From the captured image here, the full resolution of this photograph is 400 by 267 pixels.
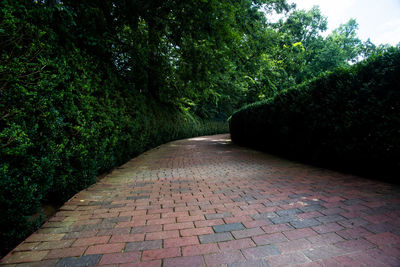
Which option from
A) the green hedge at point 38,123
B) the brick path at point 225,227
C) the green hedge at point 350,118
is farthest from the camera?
the green hedge at point 350,118

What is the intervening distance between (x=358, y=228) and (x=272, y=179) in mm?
1860

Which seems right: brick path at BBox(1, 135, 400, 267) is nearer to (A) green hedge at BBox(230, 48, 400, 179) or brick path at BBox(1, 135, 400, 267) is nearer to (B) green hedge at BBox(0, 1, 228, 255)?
(B) green hedge at BBox(0, 1, 228, 255)

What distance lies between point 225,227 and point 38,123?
8.14ft

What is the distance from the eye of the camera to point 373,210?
2.29m

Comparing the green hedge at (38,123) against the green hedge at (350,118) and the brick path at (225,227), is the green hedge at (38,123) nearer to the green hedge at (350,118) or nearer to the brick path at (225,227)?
the brick path at (225,227)

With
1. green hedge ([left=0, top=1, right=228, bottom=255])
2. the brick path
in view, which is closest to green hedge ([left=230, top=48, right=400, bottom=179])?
the brick path

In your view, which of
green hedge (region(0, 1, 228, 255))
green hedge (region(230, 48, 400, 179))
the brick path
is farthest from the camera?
green hedge (region(230, 48, 400, 179))

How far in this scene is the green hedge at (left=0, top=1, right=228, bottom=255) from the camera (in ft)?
5.91

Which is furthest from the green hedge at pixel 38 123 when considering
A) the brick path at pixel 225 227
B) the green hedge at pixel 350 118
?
the green hedge at pixel 350 118

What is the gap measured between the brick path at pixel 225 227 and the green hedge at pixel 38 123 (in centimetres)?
29

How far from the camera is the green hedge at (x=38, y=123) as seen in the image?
180cm

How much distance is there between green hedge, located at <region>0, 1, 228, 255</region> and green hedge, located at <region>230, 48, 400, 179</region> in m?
5.14

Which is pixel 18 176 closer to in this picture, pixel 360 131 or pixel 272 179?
pixel 272 179

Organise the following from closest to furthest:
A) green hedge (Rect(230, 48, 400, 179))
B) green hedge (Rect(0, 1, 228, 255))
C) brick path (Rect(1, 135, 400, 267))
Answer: brick path (Rect(1, 135, 400, 267))
green hedge (Rect(0, 1, 228, 255))
green hedge (Rect(230, 48, 400, 179))
